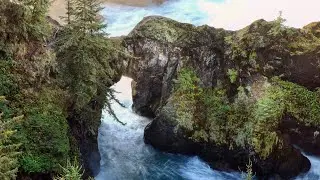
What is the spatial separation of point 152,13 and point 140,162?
1669cm

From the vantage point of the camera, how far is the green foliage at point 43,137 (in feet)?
54.5

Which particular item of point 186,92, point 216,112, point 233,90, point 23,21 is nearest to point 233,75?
point 233,90

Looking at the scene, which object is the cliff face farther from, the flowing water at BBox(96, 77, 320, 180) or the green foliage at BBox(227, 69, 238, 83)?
the flowing water at BBox(96, 77, 320, 180)

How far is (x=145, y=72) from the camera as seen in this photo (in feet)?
85.1

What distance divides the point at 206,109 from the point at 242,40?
3.99 m

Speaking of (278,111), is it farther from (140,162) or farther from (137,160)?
(137,160)

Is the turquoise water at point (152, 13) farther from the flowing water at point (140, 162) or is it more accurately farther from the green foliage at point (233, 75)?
the green foliage at point (233, 75)

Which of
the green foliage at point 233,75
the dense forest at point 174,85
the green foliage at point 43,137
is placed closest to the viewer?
the green foliage at point 43,137

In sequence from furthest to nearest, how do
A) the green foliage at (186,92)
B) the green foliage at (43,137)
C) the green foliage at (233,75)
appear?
the green foliage at (186,92) < the green foliage at (233,75) < the green foliage at (43,137)

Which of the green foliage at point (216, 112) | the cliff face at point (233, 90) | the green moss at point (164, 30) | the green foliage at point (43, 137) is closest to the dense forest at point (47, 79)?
the green foliage at point (43, 137)

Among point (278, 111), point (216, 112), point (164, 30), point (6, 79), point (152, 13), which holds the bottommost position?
point (216, 112)

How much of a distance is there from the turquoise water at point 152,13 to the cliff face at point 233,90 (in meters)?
9.92

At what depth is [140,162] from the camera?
2511 centimetres

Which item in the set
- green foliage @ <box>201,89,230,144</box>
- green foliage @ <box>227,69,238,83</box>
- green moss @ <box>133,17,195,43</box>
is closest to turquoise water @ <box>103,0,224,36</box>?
green moss @ <box>133,17,195,43</box>
